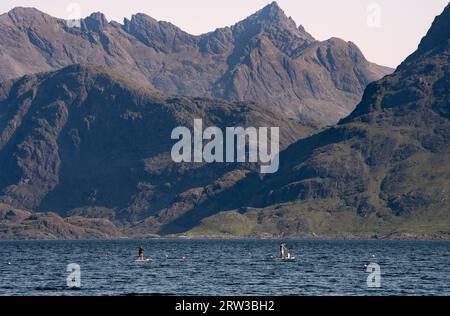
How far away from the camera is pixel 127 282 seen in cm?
16525

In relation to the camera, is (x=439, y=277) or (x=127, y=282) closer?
(x=127, y=282)
